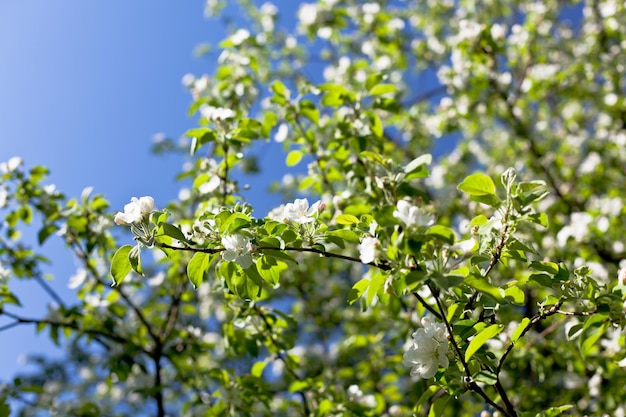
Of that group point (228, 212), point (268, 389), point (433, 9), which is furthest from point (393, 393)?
point (433, 9)

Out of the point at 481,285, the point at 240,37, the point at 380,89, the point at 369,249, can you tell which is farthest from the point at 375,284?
the point at 240,37

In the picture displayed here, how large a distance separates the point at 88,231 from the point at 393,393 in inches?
66.2

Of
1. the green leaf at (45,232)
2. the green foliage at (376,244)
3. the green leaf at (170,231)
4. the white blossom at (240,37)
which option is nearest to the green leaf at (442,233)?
the green foliage at (376,244)

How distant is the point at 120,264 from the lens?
1303 mm

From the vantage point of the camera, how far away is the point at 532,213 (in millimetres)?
1328

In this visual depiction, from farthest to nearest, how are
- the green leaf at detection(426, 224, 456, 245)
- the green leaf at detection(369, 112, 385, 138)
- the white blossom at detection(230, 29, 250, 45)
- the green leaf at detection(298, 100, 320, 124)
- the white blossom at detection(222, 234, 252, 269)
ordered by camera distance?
the white blossom at detection(230, 29, 250, 45), the green leaf at detection(298, 100, 320, 124), the green leaf at detection(369, 112, 385, 138), the white blossom at detection(222, 234, 252, 269), the green leaf at detection(426, 224, 456, 245)

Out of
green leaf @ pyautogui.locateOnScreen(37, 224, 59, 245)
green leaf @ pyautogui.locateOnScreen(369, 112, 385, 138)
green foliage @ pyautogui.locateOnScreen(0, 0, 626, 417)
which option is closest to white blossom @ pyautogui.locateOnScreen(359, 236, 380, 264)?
green foliage @ pyautogui.locateOnScreen(0, 0, 626, 417)

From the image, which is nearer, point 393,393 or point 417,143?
point 393,393

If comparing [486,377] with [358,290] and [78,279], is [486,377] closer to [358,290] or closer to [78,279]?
[358,290]

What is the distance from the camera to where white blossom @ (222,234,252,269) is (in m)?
1.24

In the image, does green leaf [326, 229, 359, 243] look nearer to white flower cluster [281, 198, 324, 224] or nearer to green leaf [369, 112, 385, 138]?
white flower cluster [281, 198, 324, 224]

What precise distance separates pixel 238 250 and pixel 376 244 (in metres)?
0.32

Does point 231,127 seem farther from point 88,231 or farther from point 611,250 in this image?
point 611,250

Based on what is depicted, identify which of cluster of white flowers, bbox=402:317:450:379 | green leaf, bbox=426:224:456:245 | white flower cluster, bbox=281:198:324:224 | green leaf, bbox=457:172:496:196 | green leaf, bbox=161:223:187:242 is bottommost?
cluster of white flowers, bbox=402:317:450:379
